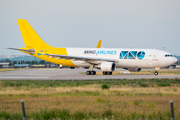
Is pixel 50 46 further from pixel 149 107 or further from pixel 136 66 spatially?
pixel 149 107

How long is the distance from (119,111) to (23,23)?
33.8 meters

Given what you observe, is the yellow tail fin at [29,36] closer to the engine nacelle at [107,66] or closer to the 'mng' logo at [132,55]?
the engine nacelle at [107,66]

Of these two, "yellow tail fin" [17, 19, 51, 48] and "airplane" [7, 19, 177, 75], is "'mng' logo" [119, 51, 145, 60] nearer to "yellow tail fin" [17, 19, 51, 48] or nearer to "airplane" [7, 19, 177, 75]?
"airplane" [7, 19, 177, 75]

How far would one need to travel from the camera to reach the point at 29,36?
135 feet

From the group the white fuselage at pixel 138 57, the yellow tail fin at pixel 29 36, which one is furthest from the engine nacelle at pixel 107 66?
the yellow tail fin at pixel 29 36

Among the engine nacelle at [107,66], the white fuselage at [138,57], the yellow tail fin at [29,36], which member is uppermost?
the yellow tail fin at [29,36]

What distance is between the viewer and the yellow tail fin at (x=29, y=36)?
135 ft

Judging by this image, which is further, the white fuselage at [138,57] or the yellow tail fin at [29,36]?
the yellow tail fin at [29,36]

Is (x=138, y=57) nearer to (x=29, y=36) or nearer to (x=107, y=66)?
Result: (x=107, y=66)

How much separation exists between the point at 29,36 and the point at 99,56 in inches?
479

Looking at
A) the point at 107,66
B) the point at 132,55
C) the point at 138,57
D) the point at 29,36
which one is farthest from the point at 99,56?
the point at 29,36

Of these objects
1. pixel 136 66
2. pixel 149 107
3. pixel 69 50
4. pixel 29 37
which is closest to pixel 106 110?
pixel 149 107

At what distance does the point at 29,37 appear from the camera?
135ft

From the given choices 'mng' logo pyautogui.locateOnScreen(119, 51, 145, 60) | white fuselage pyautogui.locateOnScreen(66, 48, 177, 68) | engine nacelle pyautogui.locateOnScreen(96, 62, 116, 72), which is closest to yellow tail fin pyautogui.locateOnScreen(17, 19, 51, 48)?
white fuselage pyautogui.locateOnScreen(66, 48, 177, 68)
